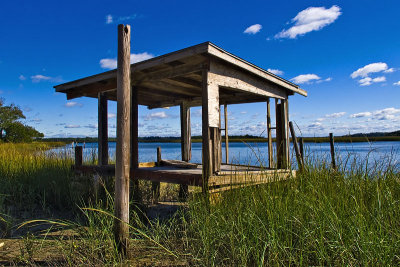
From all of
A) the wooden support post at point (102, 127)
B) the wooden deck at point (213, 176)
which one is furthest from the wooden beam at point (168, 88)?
the wooden deck at point (213, 176)

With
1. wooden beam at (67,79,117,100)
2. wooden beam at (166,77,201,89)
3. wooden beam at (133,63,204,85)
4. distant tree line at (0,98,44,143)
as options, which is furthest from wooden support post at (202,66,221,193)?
distant tree line at (0,98,44,143)

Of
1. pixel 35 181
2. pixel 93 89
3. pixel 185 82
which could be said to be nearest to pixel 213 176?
pixel 185 82

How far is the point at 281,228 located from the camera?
3.50 m

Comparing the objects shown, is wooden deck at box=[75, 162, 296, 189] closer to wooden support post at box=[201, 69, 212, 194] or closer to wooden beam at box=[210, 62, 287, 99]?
wooden support post at box=[201, 69, 212, 194]

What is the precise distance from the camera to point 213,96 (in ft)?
16.8

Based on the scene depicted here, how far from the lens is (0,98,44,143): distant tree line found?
3515cm

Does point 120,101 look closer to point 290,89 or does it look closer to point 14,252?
point 14,252

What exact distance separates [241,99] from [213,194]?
485 cm

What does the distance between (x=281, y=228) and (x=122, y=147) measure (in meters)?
2.36

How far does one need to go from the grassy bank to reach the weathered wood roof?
2.38 meters

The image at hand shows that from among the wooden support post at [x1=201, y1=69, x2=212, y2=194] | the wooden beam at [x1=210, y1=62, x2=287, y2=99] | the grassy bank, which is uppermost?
the wooden beam at [x1=210, y1=62, x2=287, y2=99]

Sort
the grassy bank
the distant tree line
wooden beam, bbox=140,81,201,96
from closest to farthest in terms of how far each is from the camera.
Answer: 1. the grassy bank
2. wooden beam, bbox=140,81,201,96
3. the distant tree line

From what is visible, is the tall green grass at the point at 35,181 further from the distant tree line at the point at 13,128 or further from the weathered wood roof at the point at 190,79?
the distant tree line at the point at 13,128

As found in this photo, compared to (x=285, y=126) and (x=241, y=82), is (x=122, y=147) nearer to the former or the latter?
(x=241, y=82)
